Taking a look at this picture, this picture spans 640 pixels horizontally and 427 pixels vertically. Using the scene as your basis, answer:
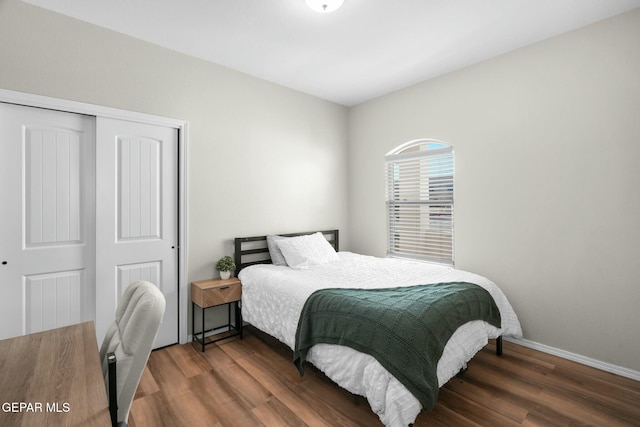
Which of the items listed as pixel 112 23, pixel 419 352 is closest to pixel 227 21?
pixel 112 23

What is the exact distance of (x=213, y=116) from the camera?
3.21 metres

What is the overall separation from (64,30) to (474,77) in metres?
3.67

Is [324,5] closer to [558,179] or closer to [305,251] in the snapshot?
[305,251]

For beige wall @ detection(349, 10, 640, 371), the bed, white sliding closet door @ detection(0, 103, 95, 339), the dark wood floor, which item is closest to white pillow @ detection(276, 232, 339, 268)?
Result: the bed

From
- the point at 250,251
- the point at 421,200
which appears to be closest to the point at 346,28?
the point at 421,200

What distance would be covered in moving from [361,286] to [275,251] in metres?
1.23

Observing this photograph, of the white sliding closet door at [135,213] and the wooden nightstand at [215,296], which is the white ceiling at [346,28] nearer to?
the white sliding closet door at [135,213]

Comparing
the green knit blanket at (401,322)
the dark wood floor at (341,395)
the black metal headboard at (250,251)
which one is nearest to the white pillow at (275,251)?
the black metal headboard at (250,251)

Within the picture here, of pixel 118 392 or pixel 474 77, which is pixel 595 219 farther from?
pixel 118 392

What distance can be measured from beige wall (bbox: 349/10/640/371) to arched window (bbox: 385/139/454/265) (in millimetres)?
169

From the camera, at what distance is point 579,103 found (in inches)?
103

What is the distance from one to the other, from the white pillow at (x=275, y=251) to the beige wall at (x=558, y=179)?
6.34ft

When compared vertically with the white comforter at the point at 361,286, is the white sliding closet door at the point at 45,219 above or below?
above

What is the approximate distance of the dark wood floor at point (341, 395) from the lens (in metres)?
1.92
